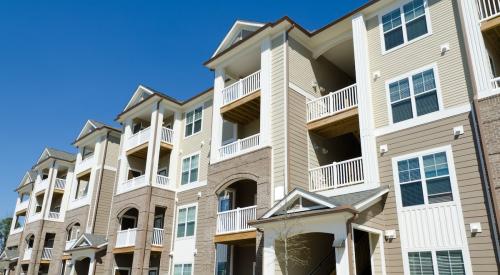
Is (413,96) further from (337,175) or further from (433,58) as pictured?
(337,175)

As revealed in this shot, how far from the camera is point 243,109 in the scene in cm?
2052

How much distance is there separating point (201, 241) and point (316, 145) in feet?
23.8

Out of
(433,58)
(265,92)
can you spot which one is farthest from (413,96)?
(265,92)

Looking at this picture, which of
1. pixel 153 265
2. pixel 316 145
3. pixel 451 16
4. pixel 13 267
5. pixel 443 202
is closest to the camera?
pixel 443 202

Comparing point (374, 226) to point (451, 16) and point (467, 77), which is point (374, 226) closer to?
point (467, 77)

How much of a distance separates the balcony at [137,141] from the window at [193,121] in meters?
2.46

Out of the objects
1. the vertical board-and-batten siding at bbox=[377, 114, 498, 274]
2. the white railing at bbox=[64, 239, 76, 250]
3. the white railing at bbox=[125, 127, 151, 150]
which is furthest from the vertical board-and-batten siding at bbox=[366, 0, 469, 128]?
the white railing at bbox=[64, 239, 76, 250]

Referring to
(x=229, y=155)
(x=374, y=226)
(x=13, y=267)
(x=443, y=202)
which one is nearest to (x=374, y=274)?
(x=374, y=226)

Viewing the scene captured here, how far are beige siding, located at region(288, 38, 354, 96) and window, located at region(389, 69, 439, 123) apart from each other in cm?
440

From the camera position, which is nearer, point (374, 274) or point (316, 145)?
point (374, 274)

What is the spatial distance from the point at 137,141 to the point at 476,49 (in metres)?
20.1

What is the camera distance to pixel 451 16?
14.7 meters

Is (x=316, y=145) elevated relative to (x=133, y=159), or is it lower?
lower

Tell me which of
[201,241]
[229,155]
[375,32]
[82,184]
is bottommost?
[201,241]
